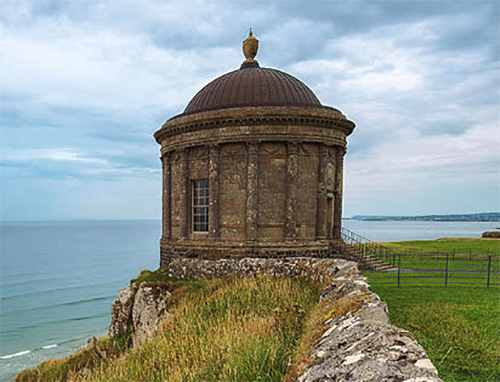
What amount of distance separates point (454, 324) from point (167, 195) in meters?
15.5

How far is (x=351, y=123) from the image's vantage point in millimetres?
17922

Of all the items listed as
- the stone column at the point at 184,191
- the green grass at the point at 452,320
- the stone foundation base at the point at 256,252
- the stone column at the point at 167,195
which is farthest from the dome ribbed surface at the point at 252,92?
the green grass at the point at 452,320

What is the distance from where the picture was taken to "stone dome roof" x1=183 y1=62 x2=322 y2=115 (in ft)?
57.1

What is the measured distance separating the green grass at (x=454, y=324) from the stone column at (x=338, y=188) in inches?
231

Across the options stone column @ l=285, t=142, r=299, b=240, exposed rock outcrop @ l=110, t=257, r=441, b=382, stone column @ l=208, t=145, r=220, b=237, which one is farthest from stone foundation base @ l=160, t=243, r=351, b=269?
exposed rock outcrop @ l=110, t=257, r=441, b=382

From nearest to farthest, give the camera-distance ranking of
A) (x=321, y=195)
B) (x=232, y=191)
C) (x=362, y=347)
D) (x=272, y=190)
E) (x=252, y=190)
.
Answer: (x=362, y=347) < (x=252, y=190) < (x=272, y=190) < (x=232, y=191) < (x=321, y=195)

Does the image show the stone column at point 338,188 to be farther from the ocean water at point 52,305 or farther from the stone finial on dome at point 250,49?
the ocean water at point 52,305

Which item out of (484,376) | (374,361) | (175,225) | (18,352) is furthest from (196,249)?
(18,352)

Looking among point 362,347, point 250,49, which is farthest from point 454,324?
point 250,49

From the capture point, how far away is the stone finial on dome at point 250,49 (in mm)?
20484

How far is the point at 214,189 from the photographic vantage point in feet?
55.9

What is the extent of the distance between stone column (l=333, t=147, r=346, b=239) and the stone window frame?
675 cm

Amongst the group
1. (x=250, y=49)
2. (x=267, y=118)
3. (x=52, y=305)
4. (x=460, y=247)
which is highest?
(x=250, y=49)

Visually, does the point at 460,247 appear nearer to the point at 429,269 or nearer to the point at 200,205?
the point at 429,269
